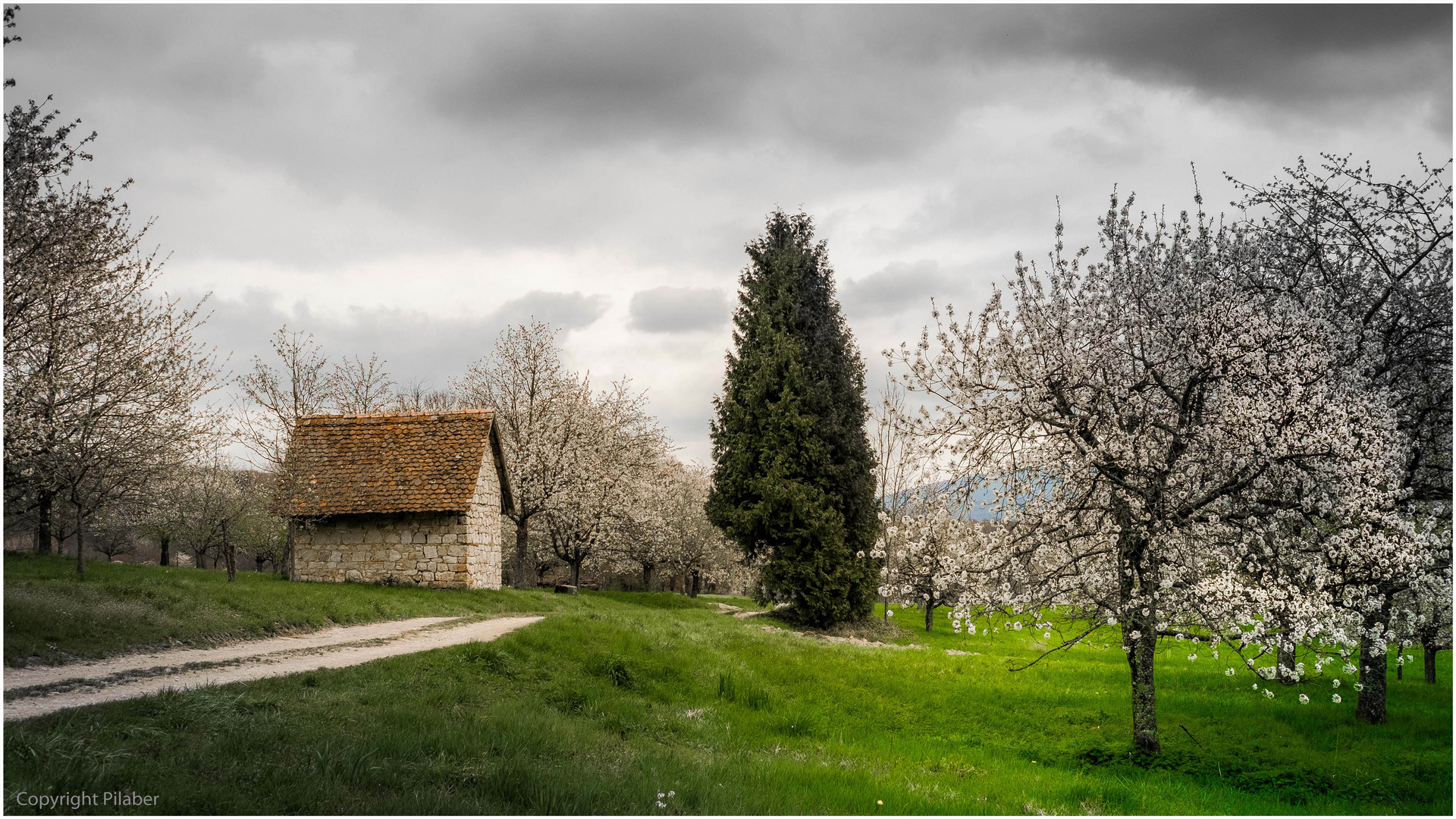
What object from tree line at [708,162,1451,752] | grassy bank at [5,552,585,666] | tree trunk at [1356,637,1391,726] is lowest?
tree trunk at [1356,637,1391,726]

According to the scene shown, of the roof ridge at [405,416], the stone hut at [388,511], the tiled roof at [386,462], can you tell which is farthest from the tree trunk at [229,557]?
the roof ridge at [405,416]

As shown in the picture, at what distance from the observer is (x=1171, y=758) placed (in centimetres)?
1028

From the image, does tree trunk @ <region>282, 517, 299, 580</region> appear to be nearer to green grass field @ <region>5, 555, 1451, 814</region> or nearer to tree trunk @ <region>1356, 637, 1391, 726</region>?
green grass field @ <region>5, 555, 1451, 814</region>

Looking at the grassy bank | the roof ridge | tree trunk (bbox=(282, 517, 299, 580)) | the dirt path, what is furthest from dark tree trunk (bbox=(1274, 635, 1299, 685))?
tree trunk (bbox=(282, 517, 299, 580))

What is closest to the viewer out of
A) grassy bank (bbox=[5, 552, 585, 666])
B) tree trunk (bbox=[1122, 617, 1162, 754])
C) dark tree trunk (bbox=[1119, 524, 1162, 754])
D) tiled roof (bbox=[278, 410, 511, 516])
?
dark tree trunk (bbox=[1119, 524, 1162, 754])

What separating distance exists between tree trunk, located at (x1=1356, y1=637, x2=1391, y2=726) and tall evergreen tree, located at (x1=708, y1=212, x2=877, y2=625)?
13.3 meters

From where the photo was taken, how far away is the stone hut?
76.2ft

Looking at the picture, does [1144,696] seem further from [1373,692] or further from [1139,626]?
[1373,692]

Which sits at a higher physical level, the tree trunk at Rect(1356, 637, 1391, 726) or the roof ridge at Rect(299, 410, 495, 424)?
the roof ridge at Rect(299, 410, 495, 424)

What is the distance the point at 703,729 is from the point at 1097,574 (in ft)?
18.3

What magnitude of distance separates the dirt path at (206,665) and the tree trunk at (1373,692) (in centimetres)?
1408

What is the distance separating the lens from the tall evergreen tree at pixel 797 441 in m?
24.8

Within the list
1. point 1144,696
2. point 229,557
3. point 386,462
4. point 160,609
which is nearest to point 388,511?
point 386,462

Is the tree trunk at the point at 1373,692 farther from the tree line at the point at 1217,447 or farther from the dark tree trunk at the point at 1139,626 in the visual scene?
the dark tree trunk at the point at 1139,626
